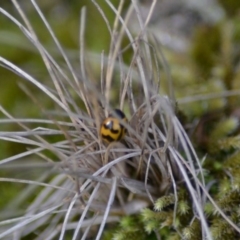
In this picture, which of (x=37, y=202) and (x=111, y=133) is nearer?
(x=111, y=133)

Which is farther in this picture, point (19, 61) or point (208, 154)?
point (19, 61)

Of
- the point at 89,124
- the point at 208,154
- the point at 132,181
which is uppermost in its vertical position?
the point at 89,124

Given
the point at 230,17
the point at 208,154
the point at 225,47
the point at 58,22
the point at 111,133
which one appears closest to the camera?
the point at 111,133

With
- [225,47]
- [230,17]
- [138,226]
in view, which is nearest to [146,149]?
[138,226]

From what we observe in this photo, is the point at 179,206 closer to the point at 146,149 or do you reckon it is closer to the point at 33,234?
the point at 146,149

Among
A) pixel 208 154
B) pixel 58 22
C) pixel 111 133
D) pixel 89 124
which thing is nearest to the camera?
pixel 111 133

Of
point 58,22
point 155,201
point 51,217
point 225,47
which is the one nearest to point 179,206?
point 155,201

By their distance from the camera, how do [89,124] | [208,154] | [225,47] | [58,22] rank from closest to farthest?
[89,124] → [208,154] → [225,47] → [58,22]

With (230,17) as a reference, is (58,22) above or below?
above

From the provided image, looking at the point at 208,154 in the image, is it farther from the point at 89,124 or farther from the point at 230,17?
the point at 230,17
